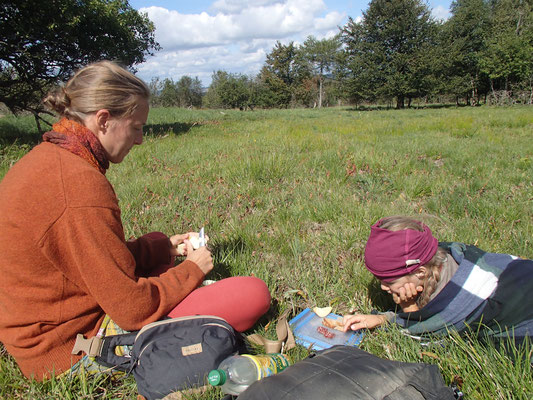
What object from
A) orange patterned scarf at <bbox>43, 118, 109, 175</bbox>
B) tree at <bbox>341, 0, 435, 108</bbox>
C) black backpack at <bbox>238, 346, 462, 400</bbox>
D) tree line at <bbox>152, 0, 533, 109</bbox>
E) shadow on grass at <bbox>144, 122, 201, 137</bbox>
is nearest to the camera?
black backpack at <bbox>238, 346, 462, 400</bbox>

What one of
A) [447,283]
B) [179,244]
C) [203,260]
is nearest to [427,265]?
[447,283]

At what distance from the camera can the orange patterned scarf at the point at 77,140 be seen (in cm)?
154

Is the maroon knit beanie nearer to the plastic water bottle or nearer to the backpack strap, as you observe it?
the plastic water bottle

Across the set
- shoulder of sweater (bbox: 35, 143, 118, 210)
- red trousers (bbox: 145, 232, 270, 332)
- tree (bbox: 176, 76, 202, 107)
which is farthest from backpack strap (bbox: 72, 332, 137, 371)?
tree (bbox: 176, 76, 202, 107)

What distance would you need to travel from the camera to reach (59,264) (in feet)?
4.90

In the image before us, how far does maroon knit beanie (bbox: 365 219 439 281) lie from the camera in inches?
73.1

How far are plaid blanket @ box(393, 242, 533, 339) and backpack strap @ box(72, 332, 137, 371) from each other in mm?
1433

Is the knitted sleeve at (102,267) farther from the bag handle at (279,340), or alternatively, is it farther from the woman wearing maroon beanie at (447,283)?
the woman wearing maroon beanie at (447,283)

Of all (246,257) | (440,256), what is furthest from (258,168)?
(440,256)

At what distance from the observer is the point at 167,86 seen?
77.1m

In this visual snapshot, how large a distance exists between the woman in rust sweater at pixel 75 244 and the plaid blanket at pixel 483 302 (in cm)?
114

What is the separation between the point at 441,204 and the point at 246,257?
227 cm

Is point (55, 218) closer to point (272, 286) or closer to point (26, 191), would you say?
point (26, 191)

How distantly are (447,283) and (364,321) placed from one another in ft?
1.67
